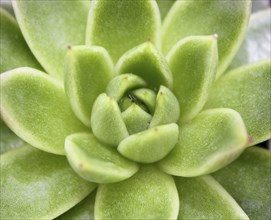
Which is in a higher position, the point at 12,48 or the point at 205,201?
the point at 12,48

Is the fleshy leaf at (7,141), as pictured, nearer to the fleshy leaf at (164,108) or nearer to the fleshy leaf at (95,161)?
the fleshy leaf at (95,161)

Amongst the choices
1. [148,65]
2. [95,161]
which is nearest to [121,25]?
[148,65]


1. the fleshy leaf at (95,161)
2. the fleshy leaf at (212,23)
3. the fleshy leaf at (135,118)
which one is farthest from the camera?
the fleshy leaf at (212,23)

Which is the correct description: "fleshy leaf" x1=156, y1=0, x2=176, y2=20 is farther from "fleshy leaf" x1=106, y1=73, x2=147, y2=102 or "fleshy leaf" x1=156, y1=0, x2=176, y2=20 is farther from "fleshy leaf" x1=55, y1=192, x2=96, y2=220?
"fleshy leaf" x1=55, y1=192, x2=96, y2=220

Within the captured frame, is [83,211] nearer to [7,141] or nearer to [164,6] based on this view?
[7,141]

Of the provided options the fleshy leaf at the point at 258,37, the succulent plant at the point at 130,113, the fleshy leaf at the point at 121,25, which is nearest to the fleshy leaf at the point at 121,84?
the succulent plant at the point at 130,113

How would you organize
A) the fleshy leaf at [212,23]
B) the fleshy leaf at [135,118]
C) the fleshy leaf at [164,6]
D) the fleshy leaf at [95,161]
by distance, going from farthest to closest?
the fleshy leaf at [164,6] → the fleshy leaf at [212,23] → the fleshy leaf at [135,118] → the fleshy leaf at [95,161]
